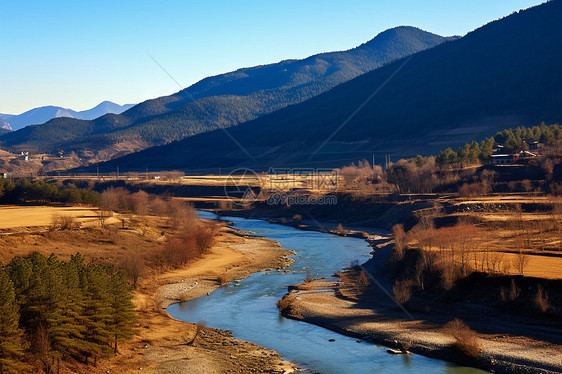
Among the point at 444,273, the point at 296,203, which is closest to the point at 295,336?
the point at 444,273

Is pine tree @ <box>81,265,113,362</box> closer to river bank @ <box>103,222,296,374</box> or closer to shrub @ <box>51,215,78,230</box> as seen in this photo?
river bank @ <box>103,222,296,374</box>

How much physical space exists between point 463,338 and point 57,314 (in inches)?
1045

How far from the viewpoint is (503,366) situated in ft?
122

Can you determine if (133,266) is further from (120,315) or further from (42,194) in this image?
(42,194)

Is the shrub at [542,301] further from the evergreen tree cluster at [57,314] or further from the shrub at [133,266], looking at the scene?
the shrub at [133,266]

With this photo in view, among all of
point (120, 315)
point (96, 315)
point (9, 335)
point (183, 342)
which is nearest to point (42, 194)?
point (183, 342)

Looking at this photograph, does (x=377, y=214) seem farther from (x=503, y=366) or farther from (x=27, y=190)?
(x=503, y=366)

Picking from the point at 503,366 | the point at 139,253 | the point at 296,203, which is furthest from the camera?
the point at 296,203

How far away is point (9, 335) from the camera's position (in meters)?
32.2

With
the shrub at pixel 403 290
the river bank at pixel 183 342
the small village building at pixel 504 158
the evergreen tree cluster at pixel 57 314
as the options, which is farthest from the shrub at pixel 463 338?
the small village building at pixel 504 158

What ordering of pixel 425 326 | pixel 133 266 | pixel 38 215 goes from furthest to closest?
pixel 38 215 → pixel 133 266 → pixel 425 326

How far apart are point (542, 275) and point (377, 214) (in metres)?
69.5

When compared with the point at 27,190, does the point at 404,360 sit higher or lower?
lower

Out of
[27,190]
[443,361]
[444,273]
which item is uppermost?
[27,190]
